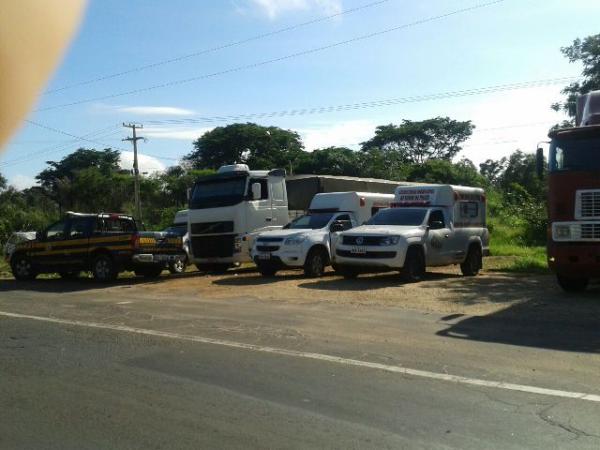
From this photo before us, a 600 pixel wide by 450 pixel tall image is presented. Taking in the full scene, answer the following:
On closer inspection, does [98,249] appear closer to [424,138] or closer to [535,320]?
[535,320]

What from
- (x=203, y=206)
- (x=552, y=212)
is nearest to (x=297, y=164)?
(x=203, y=206)

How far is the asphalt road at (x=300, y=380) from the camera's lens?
5109mm

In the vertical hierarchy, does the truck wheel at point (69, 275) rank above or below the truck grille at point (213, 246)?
below

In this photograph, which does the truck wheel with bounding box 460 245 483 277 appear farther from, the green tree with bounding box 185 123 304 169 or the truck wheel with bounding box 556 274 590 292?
the green tree with bounding box 185 123 304 169

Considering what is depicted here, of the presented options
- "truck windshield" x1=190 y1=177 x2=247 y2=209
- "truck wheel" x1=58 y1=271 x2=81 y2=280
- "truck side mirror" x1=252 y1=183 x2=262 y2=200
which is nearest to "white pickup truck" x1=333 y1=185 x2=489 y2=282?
"truck side mirror" x1=252 y1=183 x2=262 y2=200

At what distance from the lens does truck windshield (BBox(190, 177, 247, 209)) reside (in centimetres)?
1934

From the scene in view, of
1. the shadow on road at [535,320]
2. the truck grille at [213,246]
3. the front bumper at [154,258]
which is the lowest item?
the shadow on road at [535,320]

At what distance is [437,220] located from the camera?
17.0 meters

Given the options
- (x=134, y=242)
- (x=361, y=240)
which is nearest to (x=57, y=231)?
(x=134, y=242)

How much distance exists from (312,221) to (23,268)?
29.9 feet

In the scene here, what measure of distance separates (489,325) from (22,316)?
26.4 ft

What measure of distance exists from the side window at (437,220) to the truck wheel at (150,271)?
26.1 ft

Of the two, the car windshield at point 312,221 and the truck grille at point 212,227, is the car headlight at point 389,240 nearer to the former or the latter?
the car windshield at point 312,221

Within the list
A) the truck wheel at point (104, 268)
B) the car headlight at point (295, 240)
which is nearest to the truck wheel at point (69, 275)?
the truck wheel at point (104, 268)
